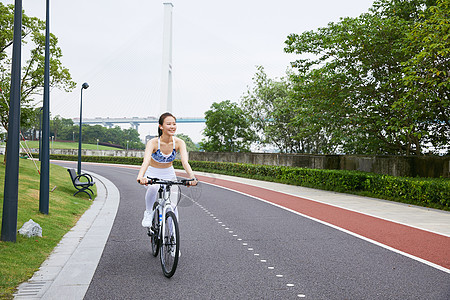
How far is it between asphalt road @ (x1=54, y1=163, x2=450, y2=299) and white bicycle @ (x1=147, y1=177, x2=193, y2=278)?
0.22 meters

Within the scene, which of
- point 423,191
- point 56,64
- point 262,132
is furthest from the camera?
point 262,132

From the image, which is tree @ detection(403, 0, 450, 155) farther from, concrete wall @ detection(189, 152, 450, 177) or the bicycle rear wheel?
the bicycle rear wheel

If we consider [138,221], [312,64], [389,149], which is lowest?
[138,221]

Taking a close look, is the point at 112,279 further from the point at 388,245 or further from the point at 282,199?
the point at 282,199

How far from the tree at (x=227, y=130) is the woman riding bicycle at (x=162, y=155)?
33500mm

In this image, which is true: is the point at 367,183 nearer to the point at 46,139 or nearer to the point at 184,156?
the point at 46,139

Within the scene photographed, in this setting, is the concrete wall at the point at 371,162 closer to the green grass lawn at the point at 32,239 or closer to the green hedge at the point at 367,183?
the green hedge at the point at 367,183

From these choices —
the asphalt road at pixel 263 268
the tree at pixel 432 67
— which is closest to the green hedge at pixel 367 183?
the tree at pixel 432 67

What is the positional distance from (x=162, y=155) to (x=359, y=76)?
596 inches

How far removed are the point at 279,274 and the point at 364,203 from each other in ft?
31.7

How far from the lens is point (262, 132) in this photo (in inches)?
1528

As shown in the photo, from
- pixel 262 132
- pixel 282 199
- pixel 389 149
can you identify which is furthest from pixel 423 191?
pixel 262 132

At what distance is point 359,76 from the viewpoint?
18.5m

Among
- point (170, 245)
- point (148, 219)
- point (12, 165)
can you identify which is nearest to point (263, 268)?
point (170, 245)
